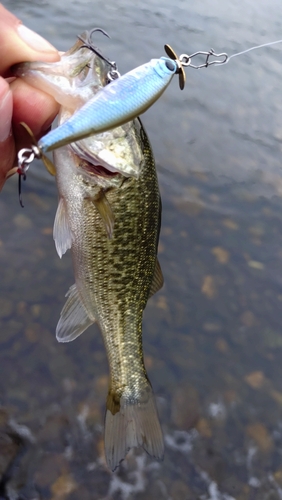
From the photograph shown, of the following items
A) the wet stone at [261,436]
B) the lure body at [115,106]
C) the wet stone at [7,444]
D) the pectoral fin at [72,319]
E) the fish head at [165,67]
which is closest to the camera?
the lure body at [115,106]

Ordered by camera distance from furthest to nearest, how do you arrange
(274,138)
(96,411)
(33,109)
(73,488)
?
(274,138) → (96,411) → (73,488) → (33,109)

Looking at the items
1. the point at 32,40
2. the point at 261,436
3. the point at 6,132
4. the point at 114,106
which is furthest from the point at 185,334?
the point at 114,106

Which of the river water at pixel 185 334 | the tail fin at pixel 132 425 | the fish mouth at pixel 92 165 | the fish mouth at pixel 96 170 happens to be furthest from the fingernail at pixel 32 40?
the river water at pixel 185 334

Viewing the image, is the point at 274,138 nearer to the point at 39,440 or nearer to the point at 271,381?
the point at 271,381

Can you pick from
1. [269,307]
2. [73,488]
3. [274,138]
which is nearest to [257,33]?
[274,138]

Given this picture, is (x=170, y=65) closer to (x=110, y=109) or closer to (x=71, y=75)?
(x=110, y=109)

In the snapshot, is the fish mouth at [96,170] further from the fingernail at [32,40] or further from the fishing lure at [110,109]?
the fishing lure at [110,109]
